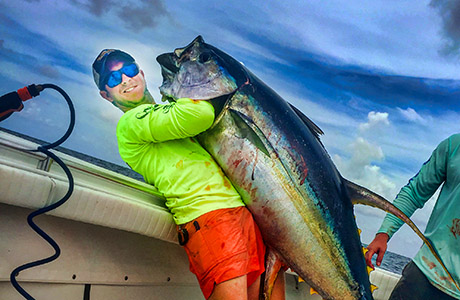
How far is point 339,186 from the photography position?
181 centimetres

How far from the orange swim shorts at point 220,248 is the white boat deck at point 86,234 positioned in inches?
6.6

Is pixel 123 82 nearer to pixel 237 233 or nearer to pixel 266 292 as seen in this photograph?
pixel 237 233

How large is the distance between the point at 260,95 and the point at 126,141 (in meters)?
0.62

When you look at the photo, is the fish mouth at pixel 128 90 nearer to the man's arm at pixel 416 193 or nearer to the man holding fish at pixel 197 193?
the man holding fish at pixel 197 193

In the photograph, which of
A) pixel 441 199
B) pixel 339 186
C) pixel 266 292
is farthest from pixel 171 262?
pixel 441 199

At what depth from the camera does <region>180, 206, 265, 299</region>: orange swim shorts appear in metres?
1.45

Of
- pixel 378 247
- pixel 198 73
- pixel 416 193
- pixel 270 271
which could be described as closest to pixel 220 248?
pixel 270 271

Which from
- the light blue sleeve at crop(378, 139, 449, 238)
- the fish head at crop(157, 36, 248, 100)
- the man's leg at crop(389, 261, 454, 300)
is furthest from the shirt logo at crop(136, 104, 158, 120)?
the man's leg at crop(389, 261, 454, 300)

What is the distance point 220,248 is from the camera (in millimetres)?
1463

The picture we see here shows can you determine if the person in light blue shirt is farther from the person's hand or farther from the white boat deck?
the white boat deck

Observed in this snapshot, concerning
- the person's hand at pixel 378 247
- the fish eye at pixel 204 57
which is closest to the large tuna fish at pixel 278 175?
the fish eye at pixel 204 57

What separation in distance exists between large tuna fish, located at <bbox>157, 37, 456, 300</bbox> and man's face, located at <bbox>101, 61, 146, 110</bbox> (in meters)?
0.14

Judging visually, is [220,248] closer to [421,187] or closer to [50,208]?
[50,208]

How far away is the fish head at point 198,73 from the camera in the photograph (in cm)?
169
